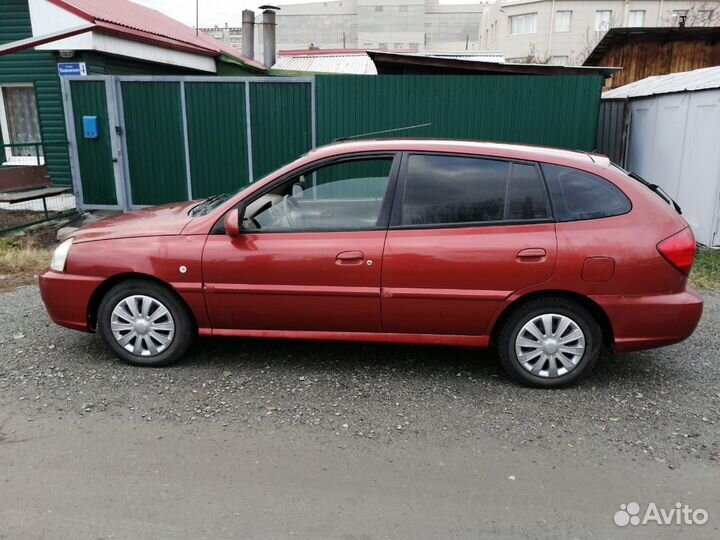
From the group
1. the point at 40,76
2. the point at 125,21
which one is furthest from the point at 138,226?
the point at 125,21

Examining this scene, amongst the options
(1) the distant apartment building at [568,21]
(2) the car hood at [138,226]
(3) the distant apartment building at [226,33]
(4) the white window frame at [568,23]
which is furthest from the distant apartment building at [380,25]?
(2) the car hood at [138,226]

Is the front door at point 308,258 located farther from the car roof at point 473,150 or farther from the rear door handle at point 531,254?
the rear door handle at point 531,254

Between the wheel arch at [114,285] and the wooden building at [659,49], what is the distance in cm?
1529

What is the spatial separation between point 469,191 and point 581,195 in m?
0.73

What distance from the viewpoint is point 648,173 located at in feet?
32.7

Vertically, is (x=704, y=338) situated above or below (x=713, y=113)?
below

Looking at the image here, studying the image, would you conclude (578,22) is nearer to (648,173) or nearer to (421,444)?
(648,173)

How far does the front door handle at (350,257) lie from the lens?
399 cm

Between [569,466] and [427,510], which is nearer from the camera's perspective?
[427,510]

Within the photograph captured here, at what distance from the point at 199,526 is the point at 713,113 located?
8.02 meters

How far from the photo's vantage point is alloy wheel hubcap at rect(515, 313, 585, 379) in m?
3.95

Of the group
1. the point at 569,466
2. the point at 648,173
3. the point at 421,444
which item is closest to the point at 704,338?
the point at 569,466

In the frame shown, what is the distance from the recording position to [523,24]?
4566 centimetres

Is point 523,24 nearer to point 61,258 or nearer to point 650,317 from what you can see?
point 650,317
